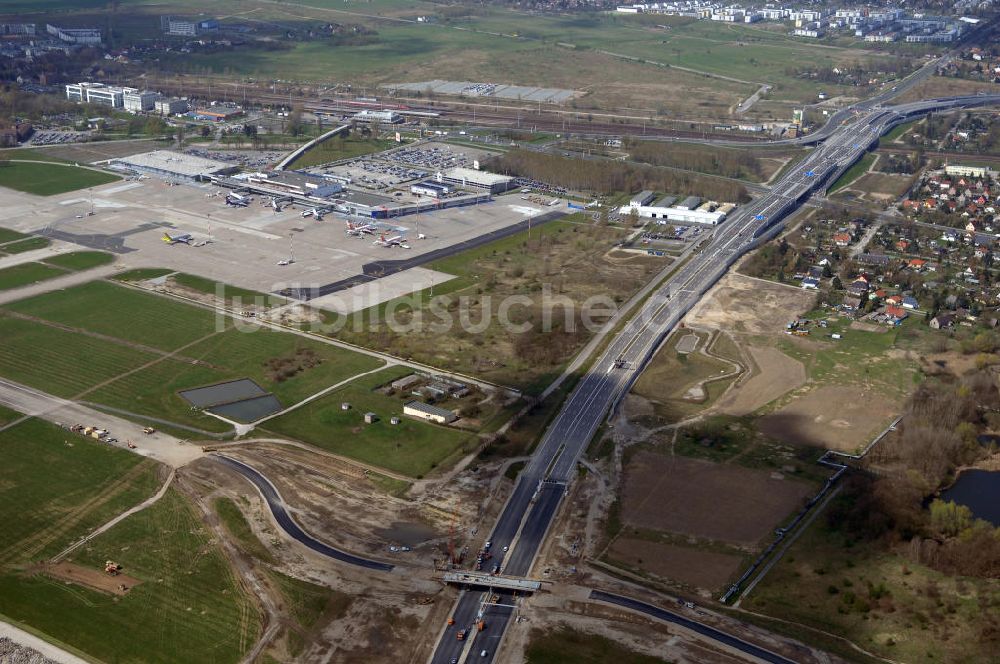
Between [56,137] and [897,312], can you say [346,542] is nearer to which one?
[897,312]

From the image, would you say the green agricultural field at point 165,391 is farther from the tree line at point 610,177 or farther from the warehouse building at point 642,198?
the tree line at point 610,177

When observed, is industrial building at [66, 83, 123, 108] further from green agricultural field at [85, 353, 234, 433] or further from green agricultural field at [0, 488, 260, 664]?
green agricultural field at [0, 488, 260, 664]

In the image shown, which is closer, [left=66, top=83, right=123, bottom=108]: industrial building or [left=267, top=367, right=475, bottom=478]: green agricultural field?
[left=267, top=367, right=475, bottom=478]: green agricultural field

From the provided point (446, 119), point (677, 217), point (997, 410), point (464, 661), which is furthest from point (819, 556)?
point (446, 119)

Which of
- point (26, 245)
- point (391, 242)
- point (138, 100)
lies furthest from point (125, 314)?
point (138, 100)

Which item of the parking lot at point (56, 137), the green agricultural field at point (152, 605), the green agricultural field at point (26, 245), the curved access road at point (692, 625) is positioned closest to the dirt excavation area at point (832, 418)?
the curved access road at point (692, 625)

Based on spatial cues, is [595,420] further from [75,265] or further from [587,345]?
[75,265]

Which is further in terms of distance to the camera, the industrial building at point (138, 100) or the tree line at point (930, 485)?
the industrial building at point (138, 100)

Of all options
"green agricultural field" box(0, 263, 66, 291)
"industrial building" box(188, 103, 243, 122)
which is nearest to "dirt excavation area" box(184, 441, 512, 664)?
"green agricultural field" box(0, 263, 66, 291)
